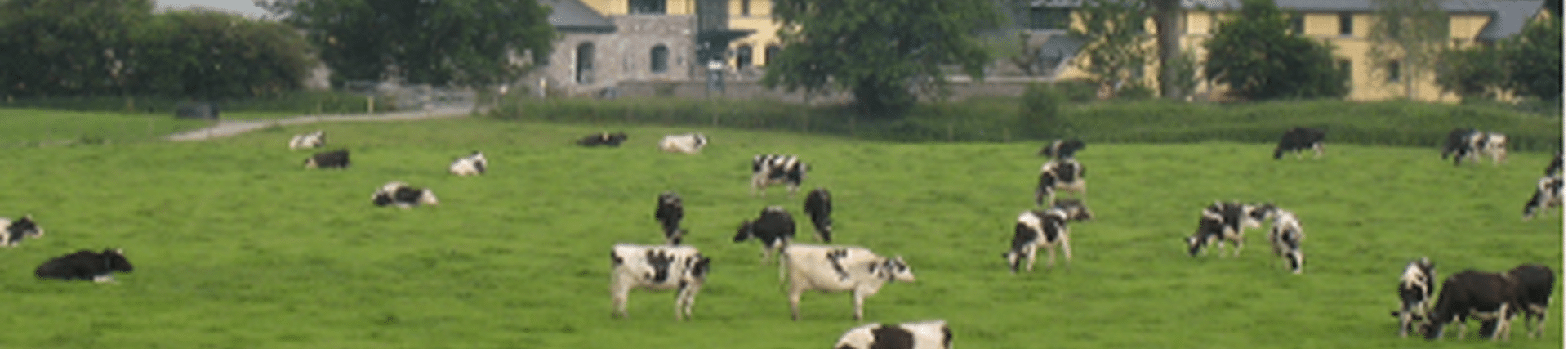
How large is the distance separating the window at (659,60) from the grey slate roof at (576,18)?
3.11m

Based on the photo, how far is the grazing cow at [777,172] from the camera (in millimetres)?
50688

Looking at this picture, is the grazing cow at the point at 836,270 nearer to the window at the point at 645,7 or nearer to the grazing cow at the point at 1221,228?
the grazing cow at the point at 1221,228

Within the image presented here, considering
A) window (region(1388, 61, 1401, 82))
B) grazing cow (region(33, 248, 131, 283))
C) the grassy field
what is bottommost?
the grassy field

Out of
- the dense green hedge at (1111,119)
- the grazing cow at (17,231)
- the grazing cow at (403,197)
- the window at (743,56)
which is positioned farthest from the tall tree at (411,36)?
the grazing cow at (17,231)

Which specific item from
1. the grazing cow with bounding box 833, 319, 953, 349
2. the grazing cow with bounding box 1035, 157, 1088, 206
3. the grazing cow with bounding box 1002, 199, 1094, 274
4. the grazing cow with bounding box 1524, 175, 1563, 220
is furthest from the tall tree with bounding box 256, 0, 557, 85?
the grazing cow with bounding box 833, 319, 953, 349

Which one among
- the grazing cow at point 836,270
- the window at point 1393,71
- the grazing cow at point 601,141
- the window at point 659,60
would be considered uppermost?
the window at point 659,60

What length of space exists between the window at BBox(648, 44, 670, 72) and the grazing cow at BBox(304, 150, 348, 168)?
220 feet

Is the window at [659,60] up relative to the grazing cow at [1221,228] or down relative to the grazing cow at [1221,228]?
up

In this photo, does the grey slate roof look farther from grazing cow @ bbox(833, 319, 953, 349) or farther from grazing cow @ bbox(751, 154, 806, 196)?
grazing cow @ bbox(833, 319, 953, 349)

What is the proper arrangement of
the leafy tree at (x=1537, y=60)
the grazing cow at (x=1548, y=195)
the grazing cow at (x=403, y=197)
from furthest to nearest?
the leafy tree at (x=1537, y=60)
the grazing cow at (x=403, y=197)
the grazing cow at (x=1548, y=195)

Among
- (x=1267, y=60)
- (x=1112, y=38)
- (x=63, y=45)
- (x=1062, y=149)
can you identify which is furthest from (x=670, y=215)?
(x=63, y=45)

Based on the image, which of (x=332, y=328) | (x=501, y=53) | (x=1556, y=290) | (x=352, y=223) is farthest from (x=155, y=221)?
(x=501, y=53)

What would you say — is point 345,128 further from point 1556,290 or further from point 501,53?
point 1556,290

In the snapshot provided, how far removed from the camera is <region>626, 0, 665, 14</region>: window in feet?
412
